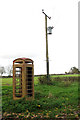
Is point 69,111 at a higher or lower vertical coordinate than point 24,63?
lower

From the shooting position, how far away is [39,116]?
591cm

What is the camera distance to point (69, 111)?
6.68 metres

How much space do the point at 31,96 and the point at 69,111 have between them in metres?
2.47

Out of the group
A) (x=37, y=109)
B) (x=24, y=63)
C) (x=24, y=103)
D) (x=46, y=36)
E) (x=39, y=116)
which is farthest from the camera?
(x=46, y=36)

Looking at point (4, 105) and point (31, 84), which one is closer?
point (4, 105)

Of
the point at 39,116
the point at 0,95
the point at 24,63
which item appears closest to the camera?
the point at 39,116

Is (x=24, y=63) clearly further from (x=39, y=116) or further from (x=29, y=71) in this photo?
(x=39, y=116)

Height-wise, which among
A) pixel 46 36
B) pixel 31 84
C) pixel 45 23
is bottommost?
pixel 31 84

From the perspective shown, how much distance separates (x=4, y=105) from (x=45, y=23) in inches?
404

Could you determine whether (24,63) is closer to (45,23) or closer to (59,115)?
(59,115)

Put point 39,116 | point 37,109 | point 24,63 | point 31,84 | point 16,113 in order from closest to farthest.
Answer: point 39,116
point 16,113
point 37,109
point 24,63
point 31,84

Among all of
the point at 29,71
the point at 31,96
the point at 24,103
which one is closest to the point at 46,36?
the point at 29,71

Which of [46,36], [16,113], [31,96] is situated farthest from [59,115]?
[46,36]

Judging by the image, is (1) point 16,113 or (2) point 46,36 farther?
(2) point 46,36
